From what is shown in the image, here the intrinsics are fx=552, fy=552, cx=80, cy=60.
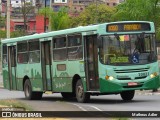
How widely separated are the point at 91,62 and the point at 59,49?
250cm

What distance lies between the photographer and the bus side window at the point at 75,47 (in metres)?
20.9

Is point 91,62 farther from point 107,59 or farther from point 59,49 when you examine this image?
point 59,49

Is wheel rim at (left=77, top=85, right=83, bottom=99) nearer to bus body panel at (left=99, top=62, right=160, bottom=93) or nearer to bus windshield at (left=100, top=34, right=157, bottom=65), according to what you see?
bus body panel at (left=99, top=62, right=160, bottom=93)

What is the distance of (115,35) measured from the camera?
65.4 feet

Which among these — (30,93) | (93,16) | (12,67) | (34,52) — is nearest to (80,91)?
(34,52)

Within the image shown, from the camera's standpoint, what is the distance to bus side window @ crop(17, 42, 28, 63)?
25672 mm

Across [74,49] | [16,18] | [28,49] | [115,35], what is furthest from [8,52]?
[16,18]

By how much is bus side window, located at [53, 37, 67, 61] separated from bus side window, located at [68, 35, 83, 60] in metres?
0.44

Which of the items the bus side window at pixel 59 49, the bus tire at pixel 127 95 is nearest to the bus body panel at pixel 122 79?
the bus tire at pixel 127 95

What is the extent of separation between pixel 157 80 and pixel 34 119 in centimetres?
907

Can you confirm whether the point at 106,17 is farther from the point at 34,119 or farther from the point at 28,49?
the point at 34,119

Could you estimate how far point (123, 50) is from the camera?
19.8 meters

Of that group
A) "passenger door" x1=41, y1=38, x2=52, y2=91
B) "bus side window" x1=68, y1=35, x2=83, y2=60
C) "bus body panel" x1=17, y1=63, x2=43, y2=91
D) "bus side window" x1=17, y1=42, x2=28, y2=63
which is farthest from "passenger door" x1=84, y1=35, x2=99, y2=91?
"bus side window" x1=17, y1=42, x2=28, y2=63

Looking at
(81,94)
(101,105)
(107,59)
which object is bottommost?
(101,105)
